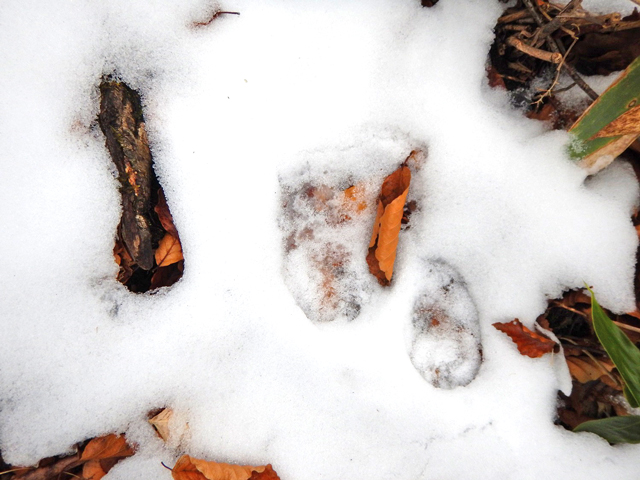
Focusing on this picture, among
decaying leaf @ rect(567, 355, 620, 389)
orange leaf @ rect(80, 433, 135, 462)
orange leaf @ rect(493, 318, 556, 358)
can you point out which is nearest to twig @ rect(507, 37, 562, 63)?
orange leaf @ rect(493, 318, 556, 358)

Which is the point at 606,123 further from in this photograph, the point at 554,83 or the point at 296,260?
the point at 296,260

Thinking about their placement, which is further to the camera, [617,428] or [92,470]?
[92,470]

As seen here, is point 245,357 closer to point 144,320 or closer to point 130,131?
point 144,320

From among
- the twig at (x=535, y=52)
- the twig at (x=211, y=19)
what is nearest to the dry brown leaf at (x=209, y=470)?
the twig at (x=211, y=19)

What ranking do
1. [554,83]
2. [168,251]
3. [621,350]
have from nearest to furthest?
[621,350], [554,83], [168,251]

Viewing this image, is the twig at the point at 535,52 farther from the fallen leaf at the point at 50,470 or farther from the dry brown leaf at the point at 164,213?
the fallen leaf at the point at 50,470

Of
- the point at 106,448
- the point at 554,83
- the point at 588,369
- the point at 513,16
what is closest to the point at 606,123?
the point at 554,83
